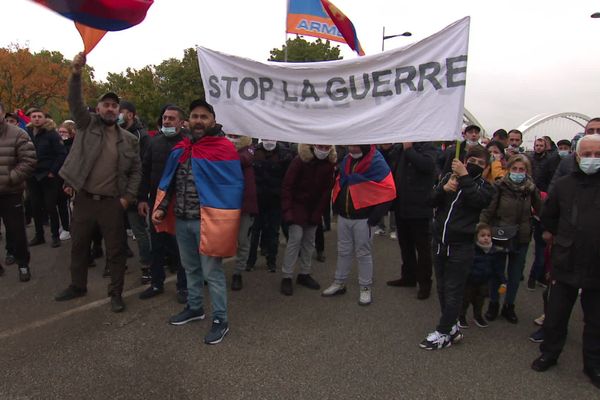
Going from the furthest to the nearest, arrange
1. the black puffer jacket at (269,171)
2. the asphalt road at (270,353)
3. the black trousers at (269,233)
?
the black trousers at (269,233) < the black puffer jacket at (269,171) < the asphalt road at (270,353)

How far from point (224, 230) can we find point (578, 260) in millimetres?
2640

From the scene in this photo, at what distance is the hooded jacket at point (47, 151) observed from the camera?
6.02 meters

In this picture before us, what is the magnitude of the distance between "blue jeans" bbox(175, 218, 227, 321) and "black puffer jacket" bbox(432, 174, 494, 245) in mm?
1899

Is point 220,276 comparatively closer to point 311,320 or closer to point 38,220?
point 311,320

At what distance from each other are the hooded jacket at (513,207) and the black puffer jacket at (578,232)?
2.57ft

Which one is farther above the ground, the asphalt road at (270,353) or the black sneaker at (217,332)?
the black sneaker at (217,332)

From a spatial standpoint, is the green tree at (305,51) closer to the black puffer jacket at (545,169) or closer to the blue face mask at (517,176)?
the black puffer jacket at (545,169)

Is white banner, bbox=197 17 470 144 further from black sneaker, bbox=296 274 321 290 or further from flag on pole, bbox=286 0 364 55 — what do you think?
flag on pole, bbox=286 0 364 55

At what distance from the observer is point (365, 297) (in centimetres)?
426

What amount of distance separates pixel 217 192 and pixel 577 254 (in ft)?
8.97

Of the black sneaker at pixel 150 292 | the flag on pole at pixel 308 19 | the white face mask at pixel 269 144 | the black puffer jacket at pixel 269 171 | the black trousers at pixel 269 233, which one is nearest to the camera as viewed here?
the black sneaker at pixel 150 292

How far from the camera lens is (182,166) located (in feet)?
11.8

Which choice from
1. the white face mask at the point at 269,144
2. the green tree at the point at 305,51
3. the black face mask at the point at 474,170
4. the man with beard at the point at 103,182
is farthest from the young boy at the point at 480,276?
the green tree at the point at 305,51

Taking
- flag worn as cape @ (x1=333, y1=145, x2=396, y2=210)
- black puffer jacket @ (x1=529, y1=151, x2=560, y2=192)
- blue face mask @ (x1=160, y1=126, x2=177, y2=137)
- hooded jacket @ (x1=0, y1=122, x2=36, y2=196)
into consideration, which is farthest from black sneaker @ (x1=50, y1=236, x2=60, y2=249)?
black puffer jacket @ (x1=529, y1=151, x2=560, y2=192)
